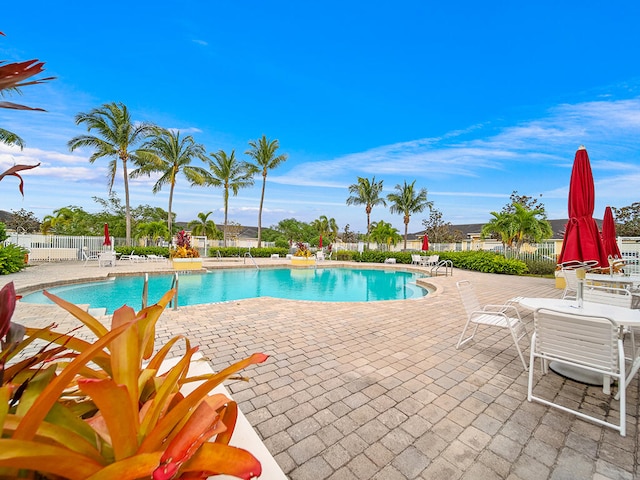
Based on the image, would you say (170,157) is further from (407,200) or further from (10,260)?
(407,200)

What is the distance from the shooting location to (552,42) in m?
9.97

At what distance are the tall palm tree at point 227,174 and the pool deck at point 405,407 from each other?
867 inches

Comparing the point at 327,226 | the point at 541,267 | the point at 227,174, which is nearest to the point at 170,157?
the point at 227,174

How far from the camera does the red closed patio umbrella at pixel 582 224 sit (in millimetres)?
3908

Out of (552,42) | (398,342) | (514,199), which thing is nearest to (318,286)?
(398,342)

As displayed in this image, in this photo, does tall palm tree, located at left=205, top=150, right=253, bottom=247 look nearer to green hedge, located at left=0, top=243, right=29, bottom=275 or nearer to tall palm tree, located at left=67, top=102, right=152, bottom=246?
tall palm tree, located at left=67, top=102, right=152, bottom=246

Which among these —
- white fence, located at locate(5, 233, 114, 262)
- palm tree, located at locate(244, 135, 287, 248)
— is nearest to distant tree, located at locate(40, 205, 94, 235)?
white fence, located at locate(5, 233, 114, 262)

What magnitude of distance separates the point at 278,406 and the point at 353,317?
10.0ft

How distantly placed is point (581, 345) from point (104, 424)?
336 cm

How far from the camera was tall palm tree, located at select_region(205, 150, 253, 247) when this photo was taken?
25.2 m

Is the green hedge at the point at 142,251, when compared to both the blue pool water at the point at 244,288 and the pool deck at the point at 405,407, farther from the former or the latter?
the pool deck at the point at 405,407

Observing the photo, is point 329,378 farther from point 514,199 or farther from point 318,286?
point 514,199

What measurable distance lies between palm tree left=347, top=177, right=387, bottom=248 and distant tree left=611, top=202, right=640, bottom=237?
21926mm

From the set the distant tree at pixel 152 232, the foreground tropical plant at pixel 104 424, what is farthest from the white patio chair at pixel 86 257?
the foreground tropical plant at pixel 104 424
